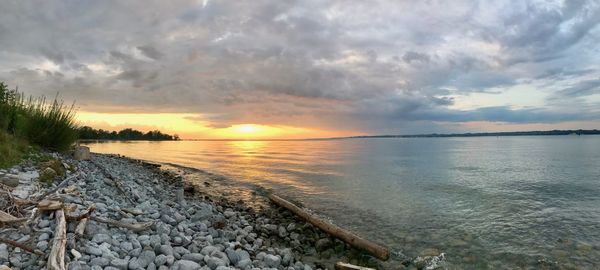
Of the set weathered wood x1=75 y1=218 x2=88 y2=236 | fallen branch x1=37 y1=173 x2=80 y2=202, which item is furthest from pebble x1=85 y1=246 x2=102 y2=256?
fallen branch x1=37 y1=173 x2=80 y2=202

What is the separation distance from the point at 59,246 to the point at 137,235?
2143 mm

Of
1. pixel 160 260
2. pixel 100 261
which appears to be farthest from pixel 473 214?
pixel 100 261

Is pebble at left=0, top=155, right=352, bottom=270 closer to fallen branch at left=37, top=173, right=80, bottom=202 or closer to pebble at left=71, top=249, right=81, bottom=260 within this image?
pebble at left=71, top=249, right=81, bottom=260

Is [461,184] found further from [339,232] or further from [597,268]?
[339,232]

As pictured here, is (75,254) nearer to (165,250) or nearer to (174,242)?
(165,250)

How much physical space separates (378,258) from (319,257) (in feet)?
5.95

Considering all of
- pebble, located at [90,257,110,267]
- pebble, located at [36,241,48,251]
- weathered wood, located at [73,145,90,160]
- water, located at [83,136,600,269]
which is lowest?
water, located at [83,136,600,269]

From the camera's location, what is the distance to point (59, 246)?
224 inches

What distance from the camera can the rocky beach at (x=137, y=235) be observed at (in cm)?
600

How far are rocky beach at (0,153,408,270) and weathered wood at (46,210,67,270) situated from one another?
91 millimetres

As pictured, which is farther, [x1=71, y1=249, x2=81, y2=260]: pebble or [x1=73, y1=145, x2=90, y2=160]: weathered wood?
[x1=73, y1=145, x2=90, y2=160]: weathered wood

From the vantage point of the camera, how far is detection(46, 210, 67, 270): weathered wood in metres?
5.21

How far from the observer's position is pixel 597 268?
10.0 m

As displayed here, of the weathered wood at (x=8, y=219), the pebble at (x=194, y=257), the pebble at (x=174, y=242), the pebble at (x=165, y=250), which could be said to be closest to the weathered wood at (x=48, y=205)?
the pebble at (x=174, y=242)
